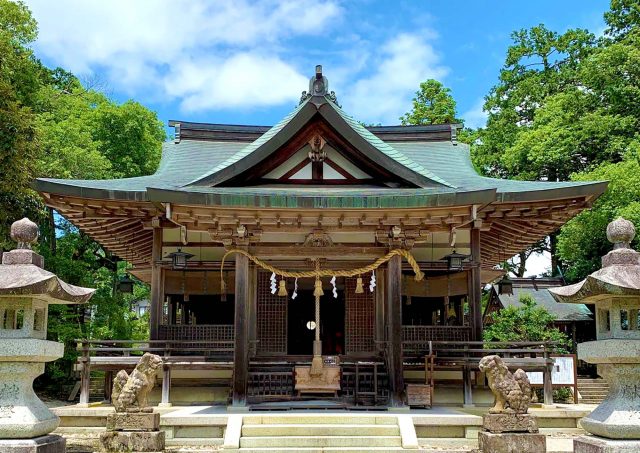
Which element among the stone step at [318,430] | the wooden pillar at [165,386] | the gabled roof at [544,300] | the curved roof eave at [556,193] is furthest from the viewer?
the gabled roof at [544,300]

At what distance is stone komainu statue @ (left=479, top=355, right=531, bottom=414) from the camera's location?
10.1m

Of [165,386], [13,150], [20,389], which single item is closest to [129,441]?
[20,389]

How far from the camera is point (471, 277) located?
1543 cm

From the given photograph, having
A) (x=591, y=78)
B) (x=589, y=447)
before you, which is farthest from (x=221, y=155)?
(x=591, y=78)

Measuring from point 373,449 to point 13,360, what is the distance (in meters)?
5.50

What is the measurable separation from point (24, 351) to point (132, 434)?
96.3 inches

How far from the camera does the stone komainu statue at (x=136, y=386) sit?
10.4 metres

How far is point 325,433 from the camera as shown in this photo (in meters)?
10.8

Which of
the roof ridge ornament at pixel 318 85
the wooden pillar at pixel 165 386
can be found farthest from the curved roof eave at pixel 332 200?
the wooden pillar at pixel 165 386

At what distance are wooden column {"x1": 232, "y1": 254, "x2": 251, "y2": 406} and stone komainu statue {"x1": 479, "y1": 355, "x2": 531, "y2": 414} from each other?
480cm

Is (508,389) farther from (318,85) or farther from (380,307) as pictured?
(318,85)

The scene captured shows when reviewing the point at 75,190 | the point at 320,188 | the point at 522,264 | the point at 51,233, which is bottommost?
the point at 75,190

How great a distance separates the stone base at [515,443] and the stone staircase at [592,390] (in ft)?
50.6

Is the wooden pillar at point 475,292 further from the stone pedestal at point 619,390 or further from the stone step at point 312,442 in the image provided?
the stone pedestal at point 619,390
